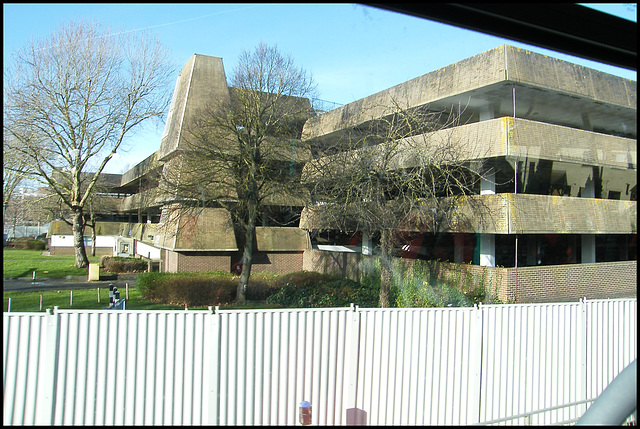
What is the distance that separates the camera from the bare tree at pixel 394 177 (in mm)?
12203

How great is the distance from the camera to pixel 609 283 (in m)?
11.6

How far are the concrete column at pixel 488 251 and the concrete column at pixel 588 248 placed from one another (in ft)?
7.49

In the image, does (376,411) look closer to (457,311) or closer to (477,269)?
(457,311)

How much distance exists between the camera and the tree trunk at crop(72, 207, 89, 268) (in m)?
25.6

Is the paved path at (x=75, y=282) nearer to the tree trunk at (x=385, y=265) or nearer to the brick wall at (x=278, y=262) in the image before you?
the brick wall at (x=278, y=262)

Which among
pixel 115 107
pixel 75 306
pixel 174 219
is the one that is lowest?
pixel 75 306

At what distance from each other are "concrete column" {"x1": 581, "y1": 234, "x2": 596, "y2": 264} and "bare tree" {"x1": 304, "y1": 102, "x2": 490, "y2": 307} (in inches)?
125

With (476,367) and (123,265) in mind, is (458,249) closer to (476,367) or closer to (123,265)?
(476,367)

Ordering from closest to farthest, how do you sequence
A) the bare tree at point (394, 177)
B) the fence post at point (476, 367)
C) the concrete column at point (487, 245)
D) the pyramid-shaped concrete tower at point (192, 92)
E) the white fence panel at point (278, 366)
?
the white fence panel at point (278, 366) < the fence post at point (476, 367) < the bare tree at point (394, 177) < the concrete column at point (487, 245) < the pyramid-shaped concrete tower at point (192, 92)

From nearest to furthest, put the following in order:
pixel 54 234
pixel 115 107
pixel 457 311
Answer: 1. pixel 457 311
2. pixel 115 107
3. pixel 54 234

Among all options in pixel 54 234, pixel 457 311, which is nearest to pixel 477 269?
pixel 457 311

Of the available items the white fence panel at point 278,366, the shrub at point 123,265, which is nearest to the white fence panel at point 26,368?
the white fence panel at point 278,366

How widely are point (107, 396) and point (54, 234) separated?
33.5 meters

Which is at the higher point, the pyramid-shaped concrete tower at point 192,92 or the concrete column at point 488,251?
the pyramid-shaped concrete tower at point 192,92
